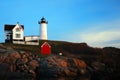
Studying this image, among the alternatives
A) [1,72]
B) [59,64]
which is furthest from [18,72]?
[59,64]

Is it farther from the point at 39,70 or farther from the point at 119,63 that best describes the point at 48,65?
the point at 119,63

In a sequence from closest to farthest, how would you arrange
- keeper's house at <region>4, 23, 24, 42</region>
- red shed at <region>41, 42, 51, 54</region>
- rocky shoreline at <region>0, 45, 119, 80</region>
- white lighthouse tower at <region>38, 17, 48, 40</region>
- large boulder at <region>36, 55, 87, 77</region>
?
rocky shoreline at <region>0, 45, 119, 80</region> → large boulder at <region>36, 55, 87, 77</region> → red shed at <region>41, 42, 51, 54</region> → keeper's house at <region>4, 23, 24, 42</region> → white lighthouse tower at <region>38, 17, 48, 40</region>

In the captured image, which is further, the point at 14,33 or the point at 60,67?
the point at 14,33

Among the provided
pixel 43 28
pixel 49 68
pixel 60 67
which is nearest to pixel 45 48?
pixel 60 67

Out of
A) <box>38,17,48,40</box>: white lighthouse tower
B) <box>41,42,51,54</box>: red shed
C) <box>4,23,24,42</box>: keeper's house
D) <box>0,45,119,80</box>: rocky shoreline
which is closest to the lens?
<box>0,45,119,80</box>: rocky shoreline

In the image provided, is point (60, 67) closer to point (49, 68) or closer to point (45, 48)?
point (49, 68)

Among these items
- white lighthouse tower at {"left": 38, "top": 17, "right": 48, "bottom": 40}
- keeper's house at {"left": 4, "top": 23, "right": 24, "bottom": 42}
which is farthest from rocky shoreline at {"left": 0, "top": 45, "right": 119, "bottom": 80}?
white lighthouse tower at {"left": 38, "top": 17, "right": 48, "bottom": 40}

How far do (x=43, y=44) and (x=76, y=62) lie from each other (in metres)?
11.6

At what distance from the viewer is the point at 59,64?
62.6m

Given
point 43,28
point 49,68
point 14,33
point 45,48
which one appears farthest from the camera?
point 43,28

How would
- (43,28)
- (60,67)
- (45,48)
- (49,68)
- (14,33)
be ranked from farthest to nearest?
(43,28) < (14,33) < (45,48) < (60,67) < (49,68)

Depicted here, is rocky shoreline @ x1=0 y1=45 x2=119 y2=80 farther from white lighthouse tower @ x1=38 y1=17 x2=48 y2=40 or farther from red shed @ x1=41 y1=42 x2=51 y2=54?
white lighthouse tower @ x1=38 y1=17 x2=48 y2=40

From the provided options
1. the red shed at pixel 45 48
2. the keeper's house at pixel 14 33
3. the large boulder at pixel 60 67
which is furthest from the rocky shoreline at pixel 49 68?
the keeper's house at pixel 14 33

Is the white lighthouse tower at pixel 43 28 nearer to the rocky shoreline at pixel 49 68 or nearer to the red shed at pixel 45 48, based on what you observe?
the red shed at pixel 45 48
